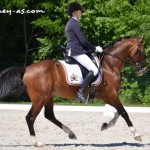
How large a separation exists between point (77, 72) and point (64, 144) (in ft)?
4.59

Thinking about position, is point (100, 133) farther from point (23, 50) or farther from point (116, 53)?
point (23, 50)

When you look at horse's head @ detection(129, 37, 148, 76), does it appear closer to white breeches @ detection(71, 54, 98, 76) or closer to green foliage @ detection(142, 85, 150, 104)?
white breeches @ detection(71, 54, 98, 76)

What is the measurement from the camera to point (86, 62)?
401 inches

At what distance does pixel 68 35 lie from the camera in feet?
33.4

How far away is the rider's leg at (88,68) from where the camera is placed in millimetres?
10156

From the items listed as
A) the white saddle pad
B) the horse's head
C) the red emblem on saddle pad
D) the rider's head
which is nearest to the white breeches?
the white saddle pad

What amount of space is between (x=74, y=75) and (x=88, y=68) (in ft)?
1.02

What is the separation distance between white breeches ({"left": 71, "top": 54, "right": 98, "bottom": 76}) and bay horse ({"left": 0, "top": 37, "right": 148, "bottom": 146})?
9.5 inches

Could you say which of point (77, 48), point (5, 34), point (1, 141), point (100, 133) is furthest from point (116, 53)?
point (5, 34)

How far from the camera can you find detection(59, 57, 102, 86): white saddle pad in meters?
10.2
